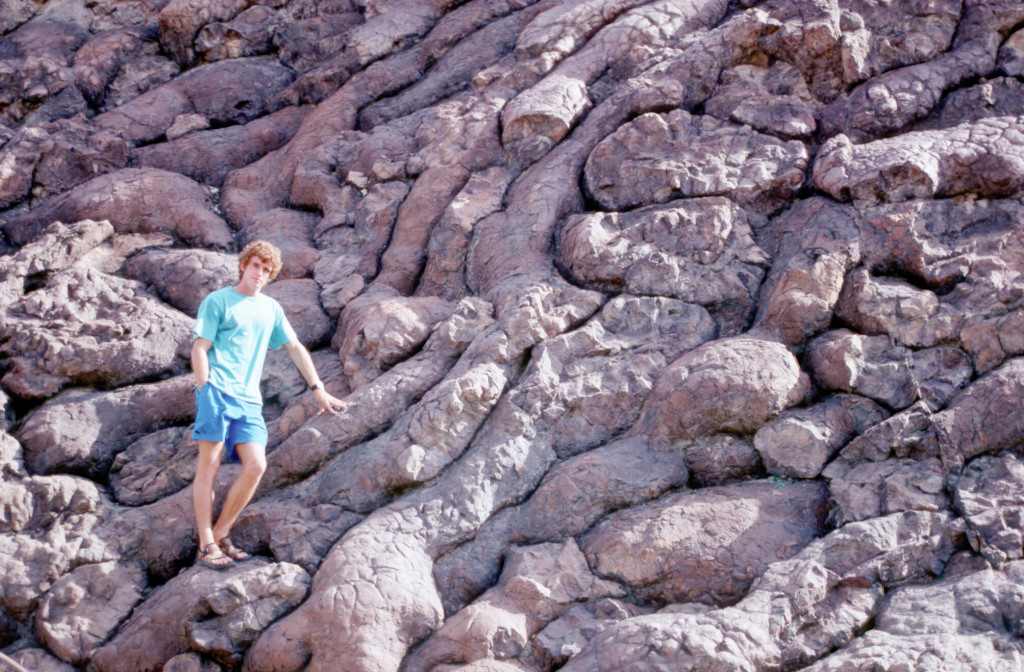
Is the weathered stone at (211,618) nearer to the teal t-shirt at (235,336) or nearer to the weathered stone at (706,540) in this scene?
the teal t-shirt at (235,336)

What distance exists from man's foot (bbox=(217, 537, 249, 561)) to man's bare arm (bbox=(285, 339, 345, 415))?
0.95m

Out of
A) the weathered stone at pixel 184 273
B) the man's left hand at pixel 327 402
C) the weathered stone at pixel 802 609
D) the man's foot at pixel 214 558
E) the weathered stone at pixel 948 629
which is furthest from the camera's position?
the weathered stone at pixel 184 273

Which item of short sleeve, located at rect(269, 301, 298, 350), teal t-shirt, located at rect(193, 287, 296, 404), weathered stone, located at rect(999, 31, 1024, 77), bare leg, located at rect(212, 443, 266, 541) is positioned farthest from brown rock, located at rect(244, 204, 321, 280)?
weathered stone, located at rect(999, 31, 1024, 77)

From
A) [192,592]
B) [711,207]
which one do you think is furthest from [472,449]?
[711,207]

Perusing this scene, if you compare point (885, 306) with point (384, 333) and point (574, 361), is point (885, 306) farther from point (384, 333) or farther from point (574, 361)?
point (384, 333)

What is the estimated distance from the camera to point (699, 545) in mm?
4398

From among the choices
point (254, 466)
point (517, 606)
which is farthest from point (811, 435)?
point (254, 466)

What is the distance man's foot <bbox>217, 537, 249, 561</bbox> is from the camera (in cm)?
480

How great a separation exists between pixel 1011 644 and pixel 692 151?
12.0ft

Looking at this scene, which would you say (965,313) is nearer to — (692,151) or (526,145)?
(692,151)

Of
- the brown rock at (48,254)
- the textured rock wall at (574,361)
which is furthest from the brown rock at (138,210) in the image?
the brown rock at (48,254)

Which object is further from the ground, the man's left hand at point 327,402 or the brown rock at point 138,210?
the brown rock at point 138,210

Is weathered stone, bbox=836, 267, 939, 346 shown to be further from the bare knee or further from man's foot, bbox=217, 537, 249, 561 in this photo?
man's foot, bbox=217, 537, 249, 561

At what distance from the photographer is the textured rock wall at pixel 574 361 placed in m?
4.24
